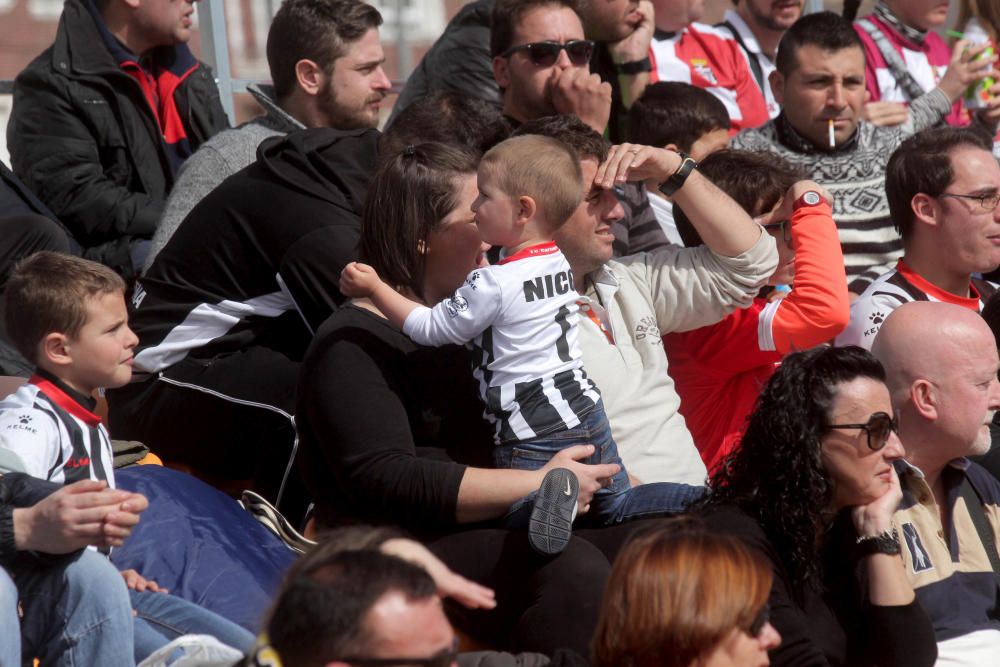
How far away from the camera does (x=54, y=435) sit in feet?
10.5

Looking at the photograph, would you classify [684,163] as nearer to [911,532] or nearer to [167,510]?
[911,532]

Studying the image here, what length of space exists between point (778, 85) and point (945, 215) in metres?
1.19

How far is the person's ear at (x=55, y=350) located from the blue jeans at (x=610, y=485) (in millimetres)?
1043

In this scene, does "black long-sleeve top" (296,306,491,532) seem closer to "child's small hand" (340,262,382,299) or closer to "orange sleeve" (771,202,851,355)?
"child's small hand" (340,262,382,299)

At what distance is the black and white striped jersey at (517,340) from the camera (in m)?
3.30

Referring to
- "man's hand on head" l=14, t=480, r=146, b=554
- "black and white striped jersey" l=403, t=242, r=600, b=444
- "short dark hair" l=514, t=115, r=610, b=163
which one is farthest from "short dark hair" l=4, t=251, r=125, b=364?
"short dark hair" l=514, t=115, r=610, b=163

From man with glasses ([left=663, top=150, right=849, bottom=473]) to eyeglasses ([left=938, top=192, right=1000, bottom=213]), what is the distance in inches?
23.8

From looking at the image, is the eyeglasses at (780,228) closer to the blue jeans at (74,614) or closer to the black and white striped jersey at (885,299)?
the black and white striped jersey at (885,299)

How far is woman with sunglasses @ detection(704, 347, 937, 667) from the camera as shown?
10.3 feet

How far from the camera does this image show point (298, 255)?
3.97m

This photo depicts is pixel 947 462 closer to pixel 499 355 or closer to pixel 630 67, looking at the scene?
pixel 499 355

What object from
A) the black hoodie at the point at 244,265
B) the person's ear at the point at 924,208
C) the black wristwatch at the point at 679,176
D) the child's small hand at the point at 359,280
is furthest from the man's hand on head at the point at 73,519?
the person's ear at the point at 924,208

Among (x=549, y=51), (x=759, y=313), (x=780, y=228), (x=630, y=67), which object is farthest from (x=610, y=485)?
(x=630, y=67)

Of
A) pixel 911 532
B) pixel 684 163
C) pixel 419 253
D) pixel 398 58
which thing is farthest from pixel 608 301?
pixel 398 58
